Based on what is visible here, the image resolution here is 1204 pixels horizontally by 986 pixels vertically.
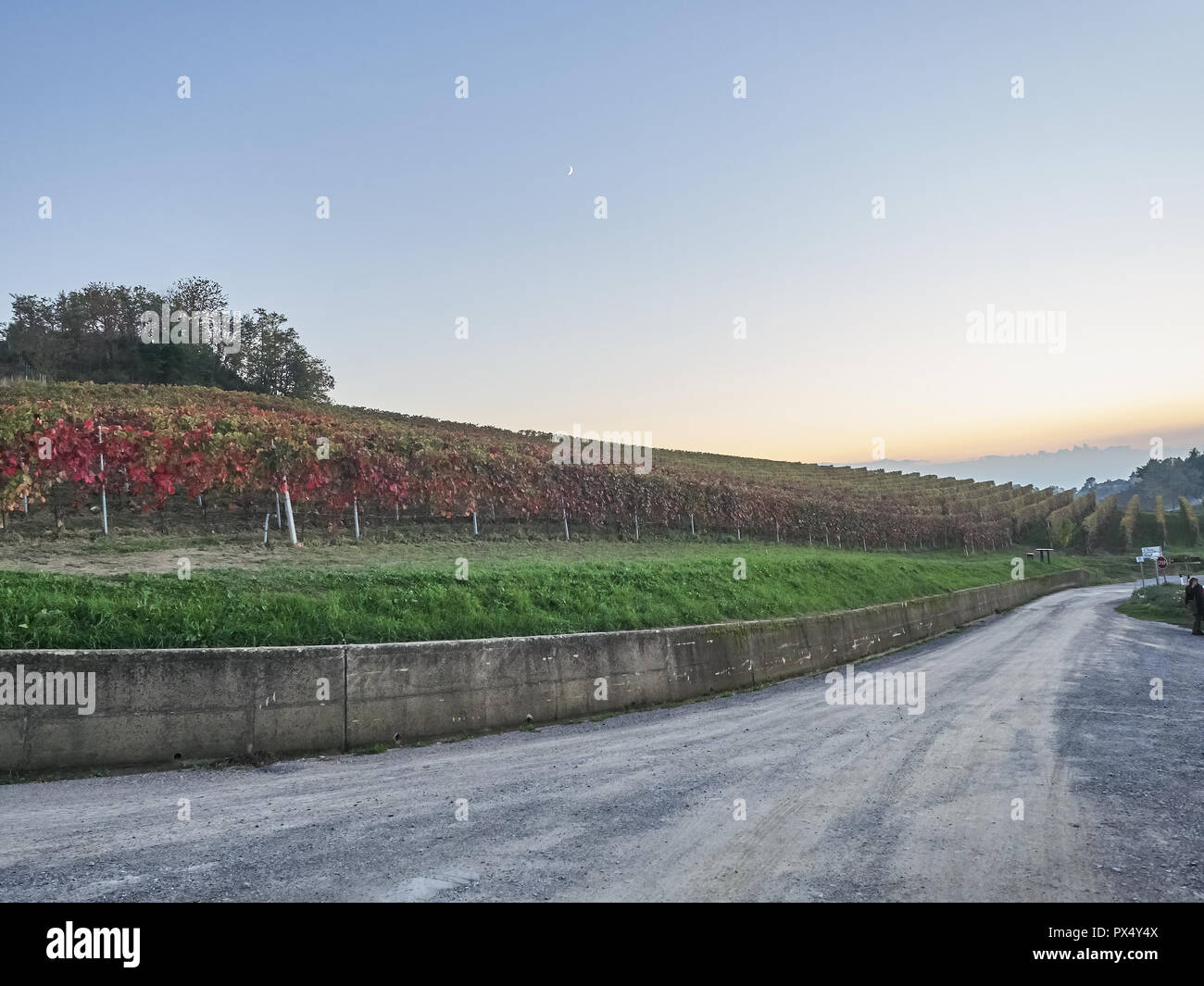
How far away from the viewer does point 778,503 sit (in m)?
44.6

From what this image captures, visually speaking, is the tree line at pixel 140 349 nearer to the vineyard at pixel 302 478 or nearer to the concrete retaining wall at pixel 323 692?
the vineyard at pixel 302 478

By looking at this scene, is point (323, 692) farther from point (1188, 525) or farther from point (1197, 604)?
point (1188, 525)

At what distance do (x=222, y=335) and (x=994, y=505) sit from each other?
82.9m

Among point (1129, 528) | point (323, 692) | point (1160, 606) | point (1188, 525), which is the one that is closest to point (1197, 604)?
point (1160, 606)

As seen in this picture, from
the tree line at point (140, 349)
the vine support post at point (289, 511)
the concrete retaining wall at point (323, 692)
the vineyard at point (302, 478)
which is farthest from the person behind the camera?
the tree line at point (140, 349)

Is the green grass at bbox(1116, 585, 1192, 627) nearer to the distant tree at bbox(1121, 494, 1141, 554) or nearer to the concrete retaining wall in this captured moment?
the concrete retaining wall

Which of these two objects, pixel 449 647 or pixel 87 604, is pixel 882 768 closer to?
pixel 449 647

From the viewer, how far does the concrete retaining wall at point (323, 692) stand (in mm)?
7820

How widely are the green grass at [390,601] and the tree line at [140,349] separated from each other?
5863cm

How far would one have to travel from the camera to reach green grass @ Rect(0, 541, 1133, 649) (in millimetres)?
9148

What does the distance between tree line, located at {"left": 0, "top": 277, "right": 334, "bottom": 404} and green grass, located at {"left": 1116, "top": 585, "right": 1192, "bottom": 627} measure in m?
62.2

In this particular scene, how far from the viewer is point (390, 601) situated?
1184cm

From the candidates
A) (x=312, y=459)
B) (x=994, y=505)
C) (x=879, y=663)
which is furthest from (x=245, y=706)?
(x=994, y=505)

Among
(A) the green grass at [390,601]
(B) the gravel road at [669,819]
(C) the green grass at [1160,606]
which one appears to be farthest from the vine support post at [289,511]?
(C) the green grass at [1160,606]
